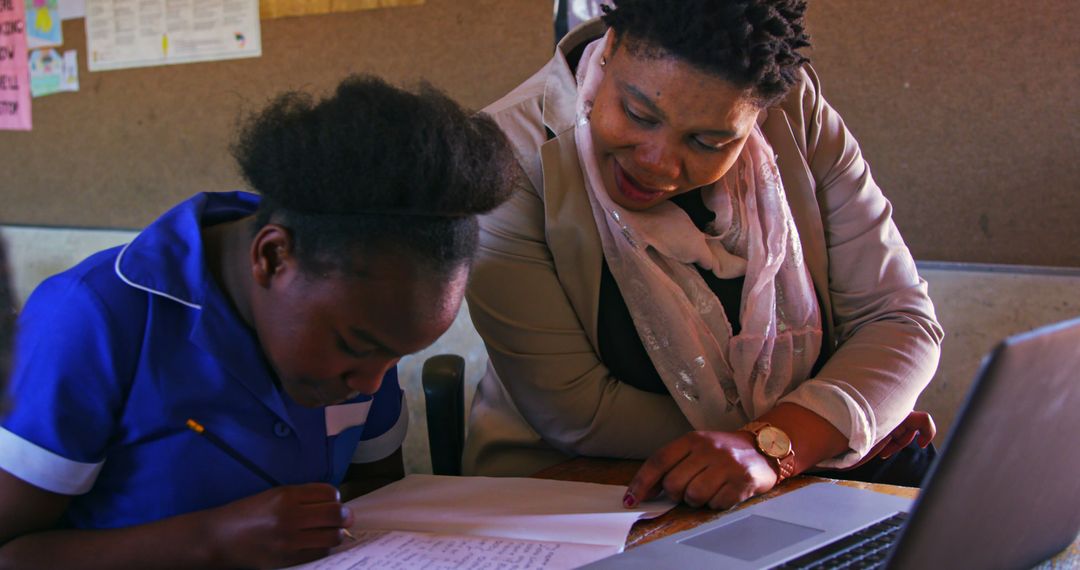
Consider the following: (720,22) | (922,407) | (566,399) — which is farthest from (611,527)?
(922,407)

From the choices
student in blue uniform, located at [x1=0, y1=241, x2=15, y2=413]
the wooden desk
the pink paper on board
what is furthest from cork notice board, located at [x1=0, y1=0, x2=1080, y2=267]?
the pink paper on board

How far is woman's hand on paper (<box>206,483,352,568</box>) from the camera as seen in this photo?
0.88 meters

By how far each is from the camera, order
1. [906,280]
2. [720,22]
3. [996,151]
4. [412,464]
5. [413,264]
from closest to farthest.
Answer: [413,264] → [720,22] → [906,280] → [996,151] → [412,464]

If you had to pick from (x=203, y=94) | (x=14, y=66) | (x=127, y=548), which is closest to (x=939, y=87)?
(x=127, y=548)

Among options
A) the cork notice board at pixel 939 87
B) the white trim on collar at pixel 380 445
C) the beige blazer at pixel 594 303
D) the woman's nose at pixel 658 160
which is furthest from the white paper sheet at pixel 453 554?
the cork notice board at pixel 939 87

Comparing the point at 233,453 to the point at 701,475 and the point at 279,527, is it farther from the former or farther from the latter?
the point at 701,475

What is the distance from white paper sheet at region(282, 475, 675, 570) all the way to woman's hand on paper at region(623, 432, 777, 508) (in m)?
0.02

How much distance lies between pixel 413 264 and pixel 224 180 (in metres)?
2.23

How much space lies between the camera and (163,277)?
958 millimetres

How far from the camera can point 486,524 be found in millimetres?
1022

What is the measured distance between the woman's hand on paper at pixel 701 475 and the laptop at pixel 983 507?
90mm

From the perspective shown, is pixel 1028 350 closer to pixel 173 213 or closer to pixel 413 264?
pixel 413 264

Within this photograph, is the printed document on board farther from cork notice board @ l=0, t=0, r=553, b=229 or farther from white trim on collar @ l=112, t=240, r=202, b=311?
white trim on collar @ l=112, t=240, r=202, b=311

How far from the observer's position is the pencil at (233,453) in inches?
38.3
